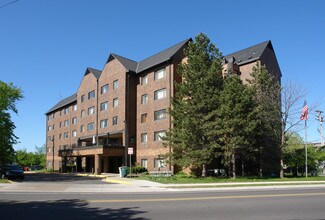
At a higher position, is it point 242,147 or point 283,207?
point 242,147

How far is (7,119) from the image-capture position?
3641 cm

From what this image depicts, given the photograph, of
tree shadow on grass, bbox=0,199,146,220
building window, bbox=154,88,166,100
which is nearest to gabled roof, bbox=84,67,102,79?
building window, bbox=154,88,166,100

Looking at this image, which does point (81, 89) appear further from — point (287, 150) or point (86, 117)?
point (287, 150)

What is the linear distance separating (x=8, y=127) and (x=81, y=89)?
20.2 m

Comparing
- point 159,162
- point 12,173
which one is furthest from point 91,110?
point 12,173

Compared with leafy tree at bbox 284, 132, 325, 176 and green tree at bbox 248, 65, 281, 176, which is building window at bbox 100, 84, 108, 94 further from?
leafy tree at bbox 284, 132, 325, 176

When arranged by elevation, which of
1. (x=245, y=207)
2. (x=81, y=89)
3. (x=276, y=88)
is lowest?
(x=245, y=207)

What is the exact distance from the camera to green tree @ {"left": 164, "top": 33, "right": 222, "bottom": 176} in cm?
2956

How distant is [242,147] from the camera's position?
29422mm

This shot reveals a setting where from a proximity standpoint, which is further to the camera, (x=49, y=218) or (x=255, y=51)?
(x=255, y=51)

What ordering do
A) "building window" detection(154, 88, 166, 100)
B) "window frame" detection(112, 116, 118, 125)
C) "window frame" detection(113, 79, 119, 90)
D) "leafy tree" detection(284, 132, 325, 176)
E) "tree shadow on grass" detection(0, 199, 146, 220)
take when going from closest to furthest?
"tree shadow on grass" detection(0, 199, 146, 220) < "leafy tree" detection(284, 132, 325, 176) < "building window" detection(154, 88, 166, 100) < "window frame" detection(112, 116, 118, 125) < "window frame" detection(113, 79, 119, 90)

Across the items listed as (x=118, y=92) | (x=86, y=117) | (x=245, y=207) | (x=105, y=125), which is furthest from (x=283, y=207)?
(x=86, y=117)

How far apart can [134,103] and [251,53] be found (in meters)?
16.3

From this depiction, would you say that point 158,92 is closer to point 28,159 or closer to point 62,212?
point 62,212
